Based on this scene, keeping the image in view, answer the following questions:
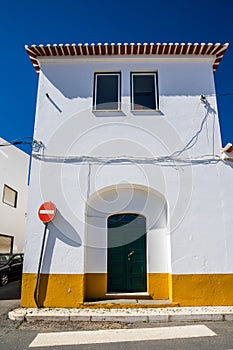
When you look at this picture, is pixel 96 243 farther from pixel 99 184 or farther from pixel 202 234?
pixel 202 234

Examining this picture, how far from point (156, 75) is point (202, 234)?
4776 mm

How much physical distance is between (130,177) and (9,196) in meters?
12.0

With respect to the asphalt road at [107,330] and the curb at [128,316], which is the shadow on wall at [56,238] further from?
the asphalt road at [107,330]

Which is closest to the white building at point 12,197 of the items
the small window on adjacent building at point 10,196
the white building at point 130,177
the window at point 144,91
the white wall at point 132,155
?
the small window on adjacent building at point 10,196

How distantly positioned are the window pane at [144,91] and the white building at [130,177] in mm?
30

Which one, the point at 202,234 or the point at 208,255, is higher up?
the point at 202,234

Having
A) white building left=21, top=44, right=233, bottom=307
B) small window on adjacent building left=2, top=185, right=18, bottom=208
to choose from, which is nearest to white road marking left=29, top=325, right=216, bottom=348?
white building left=21, top=44, right=233, bottom=307

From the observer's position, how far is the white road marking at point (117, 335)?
4.73 m

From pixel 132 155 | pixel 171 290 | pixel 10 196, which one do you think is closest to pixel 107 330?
pixel 171 290

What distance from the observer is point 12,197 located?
56.6 feet

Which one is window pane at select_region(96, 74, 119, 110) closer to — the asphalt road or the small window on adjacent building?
the asphalt road

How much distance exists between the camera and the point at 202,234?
269 inches

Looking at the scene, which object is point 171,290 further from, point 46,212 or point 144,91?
point 144,91

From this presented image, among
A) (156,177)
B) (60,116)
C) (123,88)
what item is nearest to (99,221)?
(156,177)
